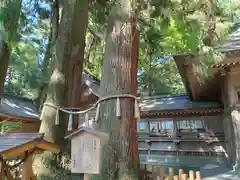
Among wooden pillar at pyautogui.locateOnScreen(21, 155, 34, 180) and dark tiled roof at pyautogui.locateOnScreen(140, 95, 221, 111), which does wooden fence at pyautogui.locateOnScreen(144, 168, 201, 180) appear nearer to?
wooden pillar at pyautogui.locateOnScreen(21, 155, 34, 180)

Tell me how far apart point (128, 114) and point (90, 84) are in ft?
→ 29.8

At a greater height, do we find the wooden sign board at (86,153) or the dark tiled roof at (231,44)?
the dark tiled roof at (231,44)

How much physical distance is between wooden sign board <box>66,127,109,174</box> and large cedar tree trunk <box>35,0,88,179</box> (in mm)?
1857

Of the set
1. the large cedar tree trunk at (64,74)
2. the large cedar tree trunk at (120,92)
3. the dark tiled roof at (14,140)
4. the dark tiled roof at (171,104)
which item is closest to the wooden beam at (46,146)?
the dark tiled roof at (14,140)

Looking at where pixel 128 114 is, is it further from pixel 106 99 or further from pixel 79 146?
pixel 79 146

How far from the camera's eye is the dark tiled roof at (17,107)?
11680 mm

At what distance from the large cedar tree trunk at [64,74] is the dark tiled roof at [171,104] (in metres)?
5.57

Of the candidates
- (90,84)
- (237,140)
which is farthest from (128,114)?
(90,84)

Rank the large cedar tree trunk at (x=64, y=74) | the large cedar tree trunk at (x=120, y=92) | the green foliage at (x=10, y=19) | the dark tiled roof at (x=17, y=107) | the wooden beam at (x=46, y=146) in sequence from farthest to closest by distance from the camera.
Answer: the dark tiled roof at (x=17, y=107) → the green foliage at (x=10, y=19) → the large cedar tree trunk at (x=64, y=74) → the large cedar tree trunk at (x=120, y=92) → the wooden beam at (x=46, y=146)

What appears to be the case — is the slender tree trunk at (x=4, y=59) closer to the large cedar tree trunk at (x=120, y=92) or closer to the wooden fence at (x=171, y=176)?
the large cedar tree trunk at (x=120, y=92)

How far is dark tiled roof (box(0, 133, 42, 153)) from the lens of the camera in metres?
3.37

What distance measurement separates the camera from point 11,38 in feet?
19.7

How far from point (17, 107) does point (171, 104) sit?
7734 mm

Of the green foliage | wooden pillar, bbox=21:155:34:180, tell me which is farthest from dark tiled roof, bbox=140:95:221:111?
wooden pillar, bbox=21:155:34:180
